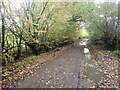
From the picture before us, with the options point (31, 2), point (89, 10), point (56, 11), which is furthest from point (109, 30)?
point (31, 2)

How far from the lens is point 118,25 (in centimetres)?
1155

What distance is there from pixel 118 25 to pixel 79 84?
9783 mm

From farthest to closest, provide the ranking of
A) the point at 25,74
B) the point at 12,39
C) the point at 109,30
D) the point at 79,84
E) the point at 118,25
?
the point at 109,30 → the point at 118,25 → the point at 12,39 → the point at 25,74 → the point at 79,84

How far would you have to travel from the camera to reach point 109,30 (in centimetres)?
1232

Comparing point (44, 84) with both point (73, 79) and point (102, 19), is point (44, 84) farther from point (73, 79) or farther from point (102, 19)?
point (102, 19)

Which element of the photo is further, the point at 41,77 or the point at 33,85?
the point at 41,77

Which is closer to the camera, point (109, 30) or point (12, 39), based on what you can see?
point (12, 39)

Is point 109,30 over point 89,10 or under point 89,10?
under

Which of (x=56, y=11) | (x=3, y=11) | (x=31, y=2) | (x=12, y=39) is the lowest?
(x=12, y=39)

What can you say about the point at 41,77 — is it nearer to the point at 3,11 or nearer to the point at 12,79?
the point at 12,79

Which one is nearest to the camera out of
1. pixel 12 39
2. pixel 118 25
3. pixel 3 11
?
pixel 3 11

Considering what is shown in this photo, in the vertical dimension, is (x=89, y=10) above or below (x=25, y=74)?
above

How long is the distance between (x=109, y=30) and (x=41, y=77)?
10.2 metres

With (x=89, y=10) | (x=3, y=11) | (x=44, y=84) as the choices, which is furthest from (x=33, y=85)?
(x=89, y=10)
